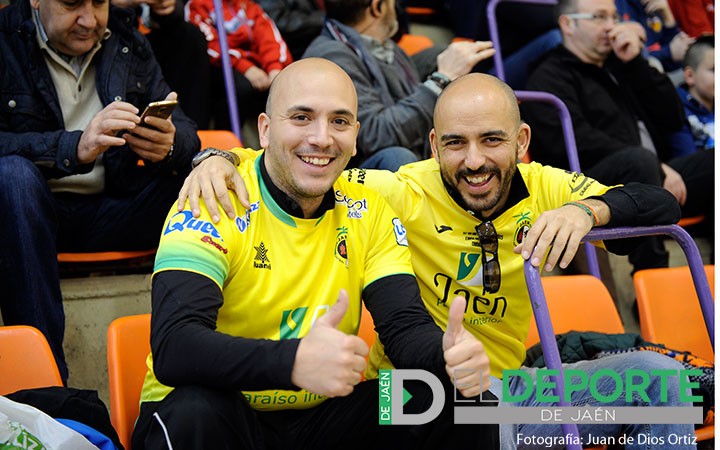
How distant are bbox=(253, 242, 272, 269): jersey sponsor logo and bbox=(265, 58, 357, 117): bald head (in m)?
0.29

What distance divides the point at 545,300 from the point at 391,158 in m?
0.99

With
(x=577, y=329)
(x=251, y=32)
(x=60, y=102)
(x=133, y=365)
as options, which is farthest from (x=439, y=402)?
(x=251, y=32)

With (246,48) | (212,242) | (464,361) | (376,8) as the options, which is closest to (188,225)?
(212,242)

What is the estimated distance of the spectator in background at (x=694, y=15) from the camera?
170 inches

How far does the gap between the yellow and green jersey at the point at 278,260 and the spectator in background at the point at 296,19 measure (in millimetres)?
1728

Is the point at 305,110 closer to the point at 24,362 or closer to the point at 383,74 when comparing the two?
the point at 24,362

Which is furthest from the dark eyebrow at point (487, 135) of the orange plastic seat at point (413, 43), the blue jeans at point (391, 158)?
the orange plastic seat at point (413, 43)

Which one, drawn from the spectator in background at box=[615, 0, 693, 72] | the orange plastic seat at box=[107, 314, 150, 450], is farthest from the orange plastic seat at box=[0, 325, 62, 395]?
the spectator in background at box=[615, 0, 693, 72]

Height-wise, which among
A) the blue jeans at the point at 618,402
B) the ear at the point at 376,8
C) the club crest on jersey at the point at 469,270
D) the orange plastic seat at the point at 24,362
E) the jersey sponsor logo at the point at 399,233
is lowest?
the blue jeans at the point at 618,402

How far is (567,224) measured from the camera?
168cm

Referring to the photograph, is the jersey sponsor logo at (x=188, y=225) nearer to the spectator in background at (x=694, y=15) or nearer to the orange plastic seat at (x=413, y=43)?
the orange plastic seat at (x=413, y=43)

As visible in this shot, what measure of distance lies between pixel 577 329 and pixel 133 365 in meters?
1.16

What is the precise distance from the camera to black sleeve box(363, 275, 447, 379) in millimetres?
1507

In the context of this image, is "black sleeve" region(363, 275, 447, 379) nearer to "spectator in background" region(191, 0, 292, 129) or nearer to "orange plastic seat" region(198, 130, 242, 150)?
"orange plastic seat" region(198, 130, 242, 150)
